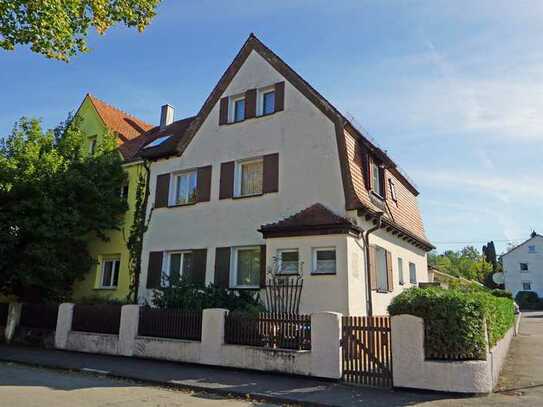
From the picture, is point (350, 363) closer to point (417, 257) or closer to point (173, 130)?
point (417, 257)

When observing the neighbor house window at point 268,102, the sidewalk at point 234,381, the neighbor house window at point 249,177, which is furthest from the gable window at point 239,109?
the sidewalk at point 234,381

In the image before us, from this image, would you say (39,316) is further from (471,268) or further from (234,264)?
(471,268)

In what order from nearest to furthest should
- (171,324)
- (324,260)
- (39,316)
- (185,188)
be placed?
(171,324) → (324,260) → (39,316) → (185,188)

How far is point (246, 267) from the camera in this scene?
48.6 ft

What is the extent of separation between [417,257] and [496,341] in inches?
410

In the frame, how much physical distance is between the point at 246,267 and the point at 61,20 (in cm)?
903

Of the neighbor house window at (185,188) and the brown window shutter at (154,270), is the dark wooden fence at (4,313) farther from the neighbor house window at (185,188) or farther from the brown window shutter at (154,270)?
the neighbor house window at (185,188)

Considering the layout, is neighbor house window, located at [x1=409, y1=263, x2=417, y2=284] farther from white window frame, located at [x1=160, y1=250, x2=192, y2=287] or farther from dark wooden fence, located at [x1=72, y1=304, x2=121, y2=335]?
dark wooden fence, located at [x1=72, y1=304, x2=121, y2=335]

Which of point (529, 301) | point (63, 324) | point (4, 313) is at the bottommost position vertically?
point (63, 324)

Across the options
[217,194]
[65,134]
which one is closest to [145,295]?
[217,194]

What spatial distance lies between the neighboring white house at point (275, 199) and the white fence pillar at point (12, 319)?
4353mm

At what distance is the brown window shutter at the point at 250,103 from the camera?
1609cm

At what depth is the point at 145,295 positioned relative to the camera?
16531 millimetres

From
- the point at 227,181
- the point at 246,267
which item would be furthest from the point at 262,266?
the point at 227,181
